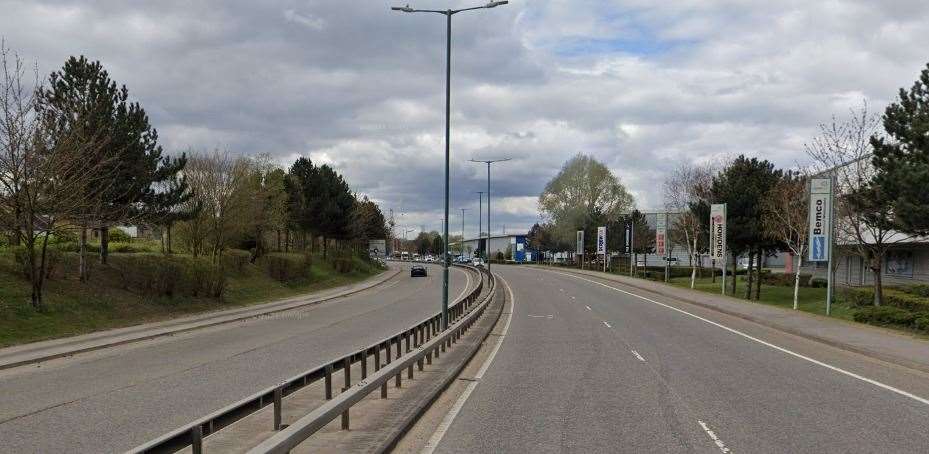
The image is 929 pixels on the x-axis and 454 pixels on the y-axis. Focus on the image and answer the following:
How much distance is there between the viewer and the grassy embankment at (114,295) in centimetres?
2256

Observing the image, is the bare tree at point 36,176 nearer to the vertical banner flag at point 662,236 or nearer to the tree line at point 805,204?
the tree line at point 805,204

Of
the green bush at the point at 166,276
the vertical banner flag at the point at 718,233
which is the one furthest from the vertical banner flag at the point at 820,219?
the green bush at the point at 166,276

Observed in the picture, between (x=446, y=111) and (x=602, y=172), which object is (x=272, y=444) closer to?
(x=446, y=111)

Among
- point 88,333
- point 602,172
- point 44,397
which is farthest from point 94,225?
point 602,172

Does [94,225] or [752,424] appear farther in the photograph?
[94,225]

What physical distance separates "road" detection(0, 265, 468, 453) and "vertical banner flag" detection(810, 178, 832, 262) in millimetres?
17695

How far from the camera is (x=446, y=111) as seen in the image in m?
21.5

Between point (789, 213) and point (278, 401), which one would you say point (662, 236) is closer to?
point (789, 213)

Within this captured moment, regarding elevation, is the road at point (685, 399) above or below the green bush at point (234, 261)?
below

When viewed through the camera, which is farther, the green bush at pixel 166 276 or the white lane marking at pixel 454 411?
the green bush at pixel 166 276

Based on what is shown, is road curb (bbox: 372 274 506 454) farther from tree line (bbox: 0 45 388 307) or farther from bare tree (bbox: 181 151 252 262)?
bare tree (bbox: 181 151 252 262)

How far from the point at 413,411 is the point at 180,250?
43.3 meters

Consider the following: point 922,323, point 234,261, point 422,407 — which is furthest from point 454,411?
point 234,261

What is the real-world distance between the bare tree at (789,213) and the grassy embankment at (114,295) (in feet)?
94.6
